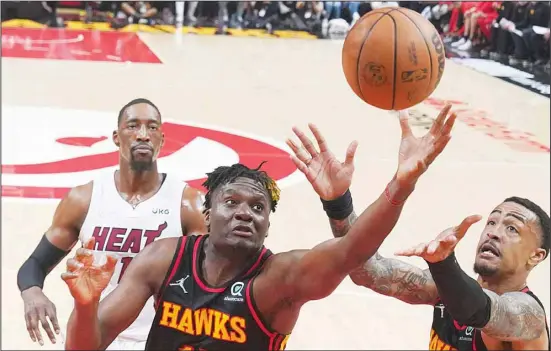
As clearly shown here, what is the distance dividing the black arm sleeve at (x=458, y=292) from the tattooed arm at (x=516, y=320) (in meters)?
0.11

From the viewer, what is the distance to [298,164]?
127 inches

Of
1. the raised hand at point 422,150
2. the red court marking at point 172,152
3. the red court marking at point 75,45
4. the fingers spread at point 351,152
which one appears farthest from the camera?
the red court marking at point 75,45

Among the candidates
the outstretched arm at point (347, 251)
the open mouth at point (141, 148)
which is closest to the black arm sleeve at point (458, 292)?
the outstretched arm at point (347, 251)

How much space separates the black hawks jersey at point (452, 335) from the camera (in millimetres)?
3590

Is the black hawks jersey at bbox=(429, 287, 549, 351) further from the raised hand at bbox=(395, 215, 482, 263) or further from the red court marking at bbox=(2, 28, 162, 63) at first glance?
the red court marking at bbox=(2, 28, 162, 63)

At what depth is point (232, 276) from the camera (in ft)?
11.2

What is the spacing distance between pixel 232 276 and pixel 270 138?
24.5ft

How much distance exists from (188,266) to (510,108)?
11.4m

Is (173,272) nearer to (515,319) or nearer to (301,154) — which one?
(301,154)

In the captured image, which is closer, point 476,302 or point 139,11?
point 476,302

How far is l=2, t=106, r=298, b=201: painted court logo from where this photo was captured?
343 inches

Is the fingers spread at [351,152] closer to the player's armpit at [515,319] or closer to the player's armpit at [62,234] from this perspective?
the player's armpit at [515,319]

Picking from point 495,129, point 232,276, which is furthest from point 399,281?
point 495,129

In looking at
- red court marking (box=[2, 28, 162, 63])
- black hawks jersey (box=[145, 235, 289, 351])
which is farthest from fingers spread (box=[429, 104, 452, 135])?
red court marking (box=[2, 28, 162, 63])
